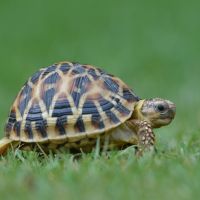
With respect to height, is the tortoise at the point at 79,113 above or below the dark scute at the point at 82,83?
below

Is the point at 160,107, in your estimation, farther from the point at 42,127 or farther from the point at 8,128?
the point at 8,128

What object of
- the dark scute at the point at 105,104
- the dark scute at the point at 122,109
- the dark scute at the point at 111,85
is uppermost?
the dark scute at the point at 111,85

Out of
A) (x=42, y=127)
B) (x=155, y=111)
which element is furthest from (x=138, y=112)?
(x=42, y=127)

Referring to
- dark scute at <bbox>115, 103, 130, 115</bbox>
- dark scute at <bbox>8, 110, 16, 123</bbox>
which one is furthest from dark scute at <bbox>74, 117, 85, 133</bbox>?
dark scute at <bbox>8, 110, 16, 123</bbox>

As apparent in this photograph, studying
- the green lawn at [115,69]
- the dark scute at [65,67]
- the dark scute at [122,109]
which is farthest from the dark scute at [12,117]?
the dark scute at [122,109]

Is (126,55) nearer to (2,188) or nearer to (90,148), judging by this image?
(90,148)

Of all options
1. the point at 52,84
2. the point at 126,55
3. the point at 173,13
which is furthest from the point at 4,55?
A: the point at 52,84

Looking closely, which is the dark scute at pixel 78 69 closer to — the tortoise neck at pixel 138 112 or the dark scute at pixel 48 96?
the dark scute at pixel 48 96
